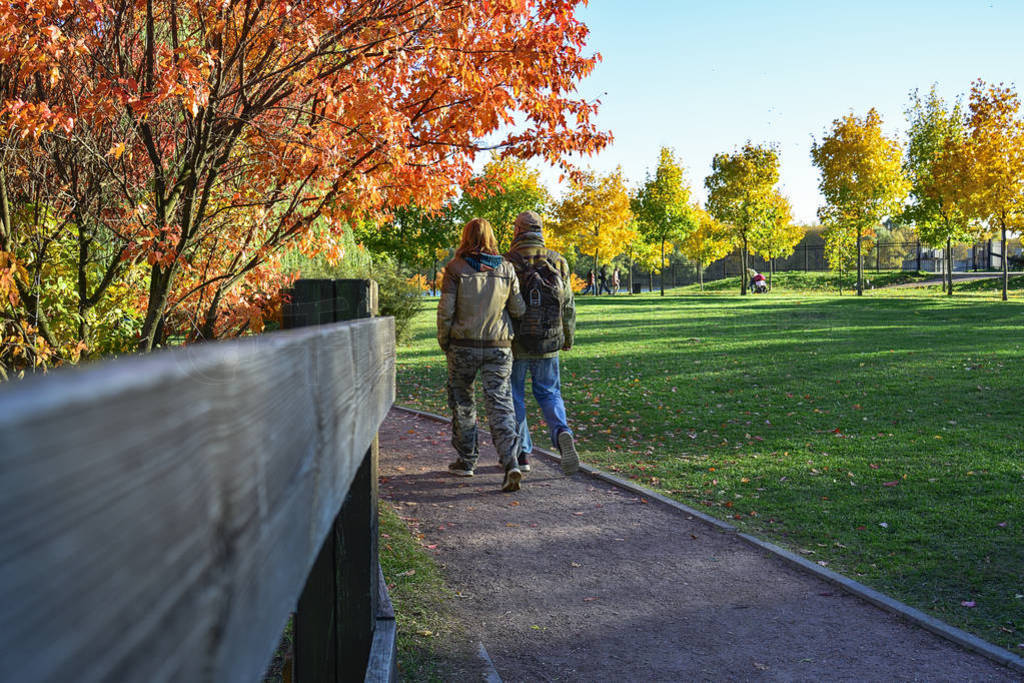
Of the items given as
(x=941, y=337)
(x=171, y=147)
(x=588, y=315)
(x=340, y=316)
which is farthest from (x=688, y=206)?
(x=340, y=316)

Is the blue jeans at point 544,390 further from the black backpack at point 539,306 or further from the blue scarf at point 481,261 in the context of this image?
the blue scarf at point 481,261

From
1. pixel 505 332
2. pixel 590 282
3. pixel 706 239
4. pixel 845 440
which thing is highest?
pixel 706 239

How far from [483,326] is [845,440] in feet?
14.5

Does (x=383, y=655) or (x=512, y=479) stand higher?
Result: (x=383, y=655)

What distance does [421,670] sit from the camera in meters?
4.00

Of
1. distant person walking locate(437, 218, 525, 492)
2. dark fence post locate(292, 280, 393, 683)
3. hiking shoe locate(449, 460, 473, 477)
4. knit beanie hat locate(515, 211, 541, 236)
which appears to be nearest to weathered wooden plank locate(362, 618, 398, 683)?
dark fence post locate(292, 280, 393, 683)

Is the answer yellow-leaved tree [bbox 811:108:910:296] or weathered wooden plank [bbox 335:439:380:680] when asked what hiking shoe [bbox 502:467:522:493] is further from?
yellow-leaved tree [bbox 811:108:910:296]

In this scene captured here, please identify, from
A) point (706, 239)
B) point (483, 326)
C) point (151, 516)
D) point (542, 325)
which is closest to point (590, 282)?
point (706, 239)

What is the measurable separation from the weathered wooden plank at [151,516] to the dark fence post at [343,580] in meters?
1.52

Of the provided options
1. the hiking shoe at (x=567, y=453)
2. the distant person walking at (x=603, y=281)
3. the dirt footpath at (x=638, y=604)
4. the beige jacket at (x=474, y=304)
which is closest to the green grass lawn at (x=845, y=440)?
the dirt footpath at (x=638, y=604)

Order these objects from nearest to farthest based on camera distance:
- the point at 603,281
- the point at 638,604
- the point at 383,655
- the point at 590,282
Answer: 1. the point at 383,655
2. the point at 638,604
3. the point at 603,281
4. the point at 590,282

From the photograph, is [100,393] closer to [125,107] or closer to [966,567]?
[966,567]

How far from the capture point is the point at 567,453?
25.0 ft

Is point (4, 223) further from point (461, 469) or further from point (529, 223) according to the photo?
point (461, 469)
